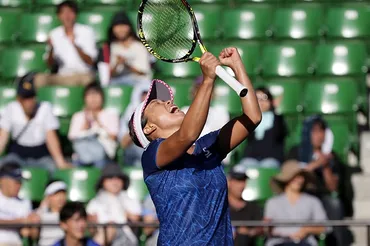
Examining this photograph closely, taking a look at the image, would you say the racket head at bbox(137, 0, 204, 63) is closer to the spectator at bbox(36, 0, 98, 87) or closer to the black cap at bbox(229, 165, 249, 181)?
the black cap at bbox(229, 165, 249, 181)

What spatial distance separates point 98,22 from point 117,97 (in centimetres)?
119

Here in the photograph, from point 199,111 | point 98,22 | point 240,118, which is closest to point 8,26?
point 98,22

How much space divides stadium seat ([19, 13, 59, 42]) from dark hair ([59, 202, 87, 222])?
10.7 ft

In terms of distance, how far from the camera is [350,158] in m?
8.58

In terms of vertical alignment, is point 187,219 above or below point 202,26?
below

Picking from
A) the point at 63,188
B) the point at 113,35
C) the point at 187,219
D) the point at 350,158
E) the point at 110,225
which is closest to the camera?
the point at 187,219

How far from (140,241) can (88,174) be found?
119 centimetres

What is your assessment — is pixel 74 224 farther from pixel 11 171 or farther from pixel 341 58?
pixel 341 58

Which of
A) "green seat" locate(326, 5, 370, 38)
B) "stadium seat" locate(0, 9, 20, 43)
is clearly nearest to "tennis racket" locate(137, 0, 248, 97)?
"green seat" locate(326, 5, 370, 38)

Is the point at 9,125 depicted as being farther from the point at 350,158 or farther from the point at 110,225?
the point at 350,158

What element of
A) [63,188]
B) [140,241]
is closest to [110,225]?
[140,241]

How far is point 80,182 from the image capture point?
8.12 m

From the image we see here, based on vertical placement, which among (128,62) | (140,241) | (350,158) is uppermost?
(128,62)

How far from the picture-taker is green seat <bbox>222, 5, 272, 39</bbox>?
9.64 meters
